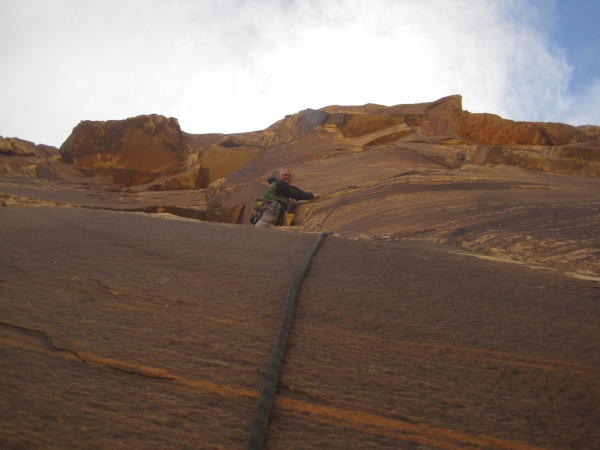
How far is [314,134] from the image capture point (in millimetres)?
12805

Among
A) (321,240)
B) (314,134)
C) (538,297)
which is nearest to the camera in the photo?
(538,297)

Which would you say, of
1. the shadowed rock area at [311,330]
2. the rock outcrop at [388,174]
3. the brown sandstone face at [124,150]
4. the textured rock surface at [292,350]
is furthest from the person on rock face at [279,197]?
the brown sandstone face at [124,150]

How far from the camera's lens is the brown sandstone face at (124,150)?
1864 centimetres

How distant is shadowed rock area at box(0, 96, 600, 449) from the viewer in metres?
1.89

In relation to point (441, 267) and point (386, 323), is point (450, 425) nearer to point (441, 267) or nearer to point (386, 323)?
point (386, 323)

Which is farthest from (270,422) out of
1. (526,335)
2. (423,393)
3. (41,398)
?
(526,335)

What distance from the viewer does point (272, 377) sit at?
6.89 ft

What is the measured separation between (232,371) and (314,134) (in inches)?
434

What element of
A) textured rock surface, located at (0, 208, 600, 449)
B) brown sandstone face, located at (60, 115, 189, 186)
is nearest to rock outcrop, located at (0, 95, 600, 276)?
brown sandstone face, located at (60, 115, 189, 186)

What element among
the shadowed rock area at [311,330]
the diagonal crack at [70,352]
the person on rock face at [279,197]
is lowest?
the diagonal crack at [70,352]

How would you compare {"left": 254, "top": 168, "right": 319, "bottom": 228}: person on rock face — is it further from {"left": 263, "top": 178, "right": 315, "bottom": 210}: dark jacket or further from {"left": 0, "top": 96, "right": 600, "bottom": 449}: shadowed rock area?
{"left": 0, "top": 96, "right": 600, "bottom": 449}: shadowed rock area

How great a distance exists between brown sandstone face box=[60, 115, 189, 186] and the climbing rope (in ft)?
55.3

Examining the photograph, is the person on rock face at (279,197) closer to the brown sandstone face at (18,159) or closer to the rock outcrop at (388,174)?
the rock outcrop at (388,174)

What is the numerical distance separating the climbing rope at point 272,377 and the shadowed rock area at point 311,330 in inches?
1.9
